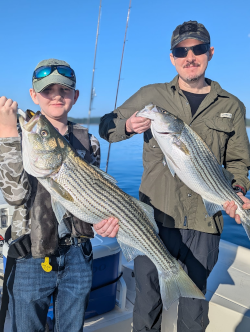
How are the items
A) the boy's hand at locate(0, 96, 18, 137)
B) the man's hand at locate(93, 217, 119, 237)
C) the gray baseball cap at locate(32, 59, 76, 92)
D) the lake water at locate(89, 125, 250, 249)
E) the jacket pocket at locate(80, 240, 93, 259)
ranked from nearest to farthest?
the boy's hand at locate(0, 96, 18, 137) → the man's hand at locate(93, 217, 119, 237) → the gray baseball cap at locate(32, 59, 76, 92) → the jacket pocket at locate(80, 240, 93, 259) → the lake water at locate(89, 125, 250, 249)

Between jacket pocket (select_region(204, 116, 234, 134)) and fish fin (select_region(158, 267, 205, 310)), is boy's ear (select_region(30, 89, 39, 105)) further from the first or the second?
fish fin (select_region(158, 267, 205, 310))

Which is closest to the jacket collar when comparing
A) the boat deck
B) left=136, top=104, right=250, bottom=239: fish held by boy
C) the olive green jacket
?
the olive green jacket

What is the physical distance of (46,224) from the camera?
8.59 ft

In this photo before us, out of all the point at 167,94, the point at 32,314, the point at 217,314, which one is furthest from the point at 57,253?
the point at 217,314

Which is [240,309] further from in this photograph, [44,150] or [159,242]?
[44,150]

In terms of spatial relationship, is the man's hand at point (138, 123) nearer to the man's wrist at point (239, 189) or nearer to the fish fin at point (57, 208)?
the fish fin at point (57, 208)

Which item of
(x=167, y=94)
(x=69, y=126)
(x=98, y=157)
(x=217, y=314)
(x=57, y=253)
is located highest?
(x=167, y=94)

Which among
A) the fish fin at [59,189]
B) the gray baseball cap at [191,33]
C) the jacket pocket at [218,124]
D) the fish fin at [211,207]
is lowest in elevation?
the fish fin at [211,207]

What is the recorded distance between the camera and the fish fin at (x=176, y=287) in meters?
2.76

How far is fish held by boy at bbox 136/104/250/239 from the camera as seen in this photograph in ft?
10.4

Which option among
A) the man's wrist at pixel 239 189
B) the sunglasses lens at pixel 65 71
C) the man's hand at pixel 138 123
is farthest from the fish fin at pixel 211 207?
the sunglasses lens at pixel 65 71

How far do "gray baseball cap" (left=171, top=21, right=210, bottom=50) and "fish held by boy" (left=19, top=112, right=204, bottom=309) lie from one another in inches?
77.4

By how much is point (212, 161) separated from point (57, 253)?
193cm

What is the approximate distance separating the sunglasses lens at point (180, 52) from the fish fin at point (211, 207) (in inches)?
67.6
